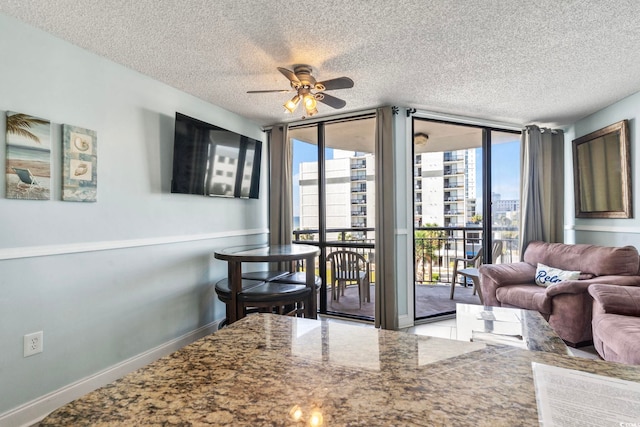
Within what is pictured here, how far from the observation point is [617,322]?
7.11 feet

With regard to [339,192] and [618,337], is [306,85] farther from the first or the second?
[618,337]

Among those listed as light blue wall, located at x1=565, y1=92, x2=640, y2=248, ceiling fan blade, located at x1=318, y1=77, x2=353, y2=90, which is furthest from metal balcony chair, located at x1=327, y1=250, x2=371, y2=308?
light blue wall, located at x1=565, y1=92, x2=640, y2=248

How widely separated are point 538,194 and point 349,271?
255cm

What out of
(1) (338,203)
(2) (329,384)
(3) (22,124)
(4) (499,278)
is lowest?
(4) (499,278)

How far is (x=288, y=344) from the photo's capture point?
0.81 meters

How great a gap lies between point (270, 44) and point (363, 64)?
73cm

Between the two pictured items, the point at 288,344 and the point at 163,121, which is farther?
the point at 163,121

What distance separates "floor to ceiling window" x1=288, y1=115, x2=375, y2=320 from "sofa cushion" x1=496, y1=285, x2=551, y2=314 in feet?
4.50

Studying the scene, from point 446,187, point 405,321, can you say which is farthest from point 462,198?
point 405,321

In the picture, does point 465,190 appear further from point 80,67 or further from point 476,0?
point 80,67

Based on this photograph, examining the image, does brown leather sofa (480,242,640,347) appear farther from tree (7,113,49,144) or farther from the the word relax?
tree (7,113,49,144)

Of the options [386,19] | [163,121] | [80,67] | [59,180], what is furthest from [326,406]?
[163,121]

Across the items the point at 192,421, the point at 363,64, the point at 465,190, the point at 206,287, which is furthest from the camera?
the point at 465,190

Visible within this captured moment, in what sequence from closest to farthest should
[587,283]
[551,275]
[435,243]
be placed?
1. [587,283]
2. [551,275]
3. [435,243]
